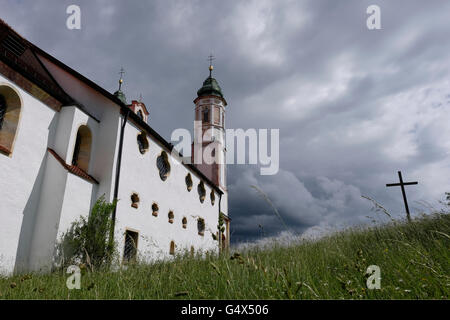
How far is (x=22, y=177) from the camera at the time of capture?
984cm

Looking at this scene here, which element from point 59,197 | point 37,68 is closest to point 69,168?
point 59,197

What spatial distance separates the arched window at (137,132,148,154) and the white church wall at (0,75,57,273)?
14.3 ft

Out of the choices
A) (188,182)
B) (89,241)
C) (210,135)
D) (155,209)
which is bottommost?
(89,241)

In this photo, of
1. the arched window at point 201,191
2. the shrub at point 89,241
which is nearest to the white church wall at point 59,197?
the shrub at point 89,241

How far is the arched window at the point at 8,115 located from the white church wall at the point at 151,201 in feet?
14.4

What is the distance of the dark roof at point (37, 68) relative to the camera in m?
11.0

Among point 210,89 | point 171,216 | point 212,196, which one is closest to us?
point 171,216

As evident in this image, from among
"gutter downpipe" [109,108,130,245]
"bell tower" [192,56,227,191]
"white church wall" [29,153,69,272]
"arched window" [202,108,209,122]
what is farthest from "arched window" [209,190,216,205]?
"white church wall" [29,153,69,272]

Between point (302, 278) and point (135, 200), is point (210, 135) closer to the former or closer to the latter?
point (135, 200)

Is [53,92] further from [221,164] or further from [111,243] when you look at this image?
[221,164]

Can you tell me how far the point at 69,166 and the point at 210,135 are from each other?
2094 centimetres

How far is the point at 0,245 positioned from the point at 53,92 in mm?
6113

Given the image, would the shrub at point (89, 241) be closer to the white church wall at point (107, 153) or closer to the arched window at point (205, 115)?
the white church wall at point (107, 153)
